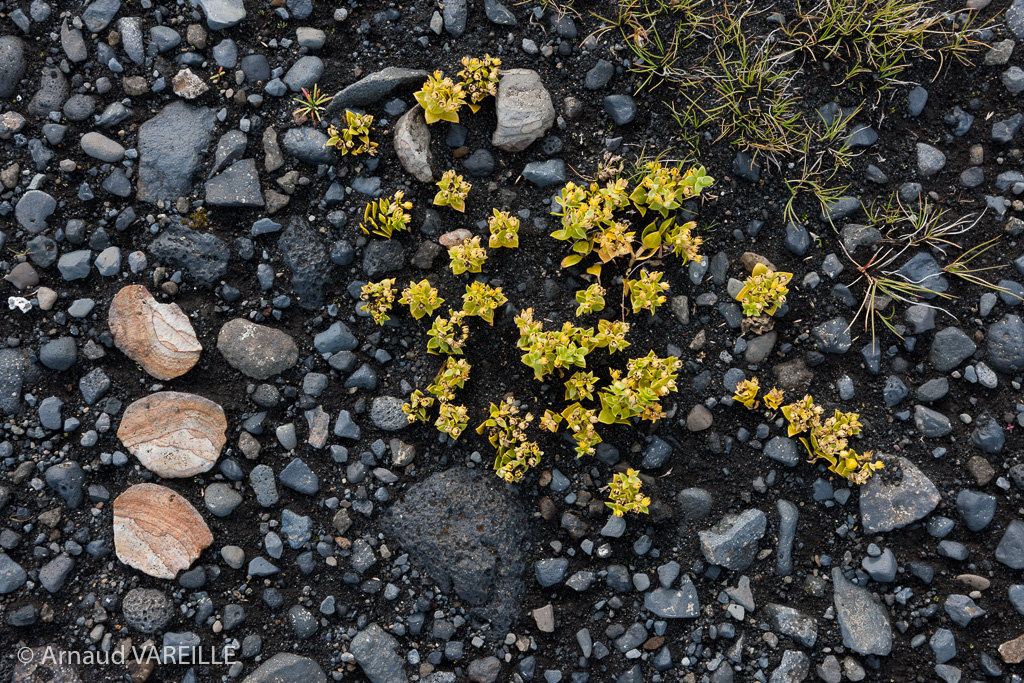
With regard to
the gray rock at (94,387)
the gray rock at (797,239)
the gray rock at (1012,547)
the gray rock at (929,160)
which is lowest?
the gray rock at (1012,547)

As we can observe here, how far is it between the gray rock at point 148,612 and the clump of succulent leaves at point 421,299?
2371mm

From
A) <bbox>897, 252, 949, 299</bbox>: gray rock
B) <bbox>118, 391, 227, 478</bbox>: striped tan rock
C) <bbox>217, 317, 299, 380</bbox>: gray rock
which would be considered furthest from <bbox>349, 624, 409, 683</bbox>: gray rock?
<bbox>897, 252, 949, 299</bbox>: gray rock

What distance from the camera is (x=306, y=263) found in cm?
438

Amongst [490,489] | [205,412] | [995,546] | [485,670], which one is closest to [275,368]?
[205,412]

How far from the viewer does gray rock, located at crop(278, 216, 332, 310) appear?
14.4 ft

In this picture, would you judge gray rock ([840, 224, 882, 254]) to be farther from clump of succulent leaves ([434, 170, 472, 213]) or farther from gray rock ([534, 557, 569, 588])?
gray rock ([534, 557, 569, 588])

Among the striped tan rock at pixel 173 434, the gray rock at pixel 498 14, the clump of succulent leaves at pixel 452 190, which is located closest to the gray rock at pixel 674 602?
the clump of succulent leaves at pixel 452 190

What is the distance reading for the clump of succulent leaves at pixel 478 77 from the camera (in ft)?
14.3

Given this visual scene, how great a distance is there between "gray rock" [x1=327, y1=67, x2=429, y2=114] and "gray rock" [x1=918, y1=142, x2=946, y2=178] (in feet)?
11.3

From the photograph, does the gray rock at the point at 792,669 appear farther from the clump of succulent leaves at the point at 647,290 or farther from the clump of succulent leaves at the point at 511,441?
the clump of succulent leaves at the point at 647,290

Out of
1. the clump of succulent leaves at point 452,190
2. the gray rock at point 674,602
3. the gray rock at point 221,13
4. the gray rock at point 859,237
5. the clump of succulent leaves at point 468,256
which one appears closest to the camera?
the gray rock at point 674,602

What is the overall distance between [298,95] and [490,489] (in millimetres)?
2992

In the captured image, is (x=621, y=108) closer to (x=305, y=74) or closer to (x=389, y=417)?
(x=305, y=74)

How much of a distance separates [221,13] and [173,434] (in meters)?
→ 2.88
